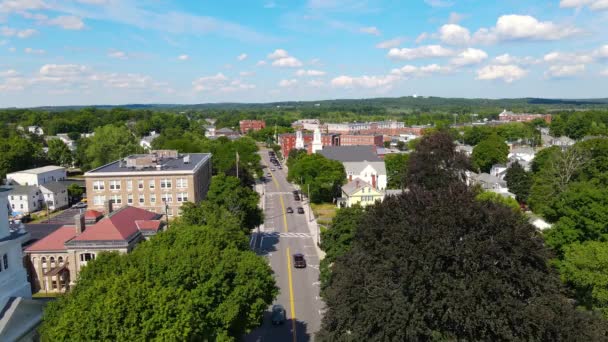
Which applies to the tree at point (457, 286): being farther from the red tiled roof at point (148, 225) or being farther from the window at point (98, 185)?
A: the window at point (98, 185)

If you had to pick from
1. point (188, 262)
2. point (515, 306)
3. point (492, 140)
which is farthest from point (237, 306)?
point (492, 140)

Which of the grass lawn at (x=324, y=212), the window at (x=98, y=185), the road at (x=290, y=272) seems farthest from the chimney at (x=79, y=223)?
the grass lawn at (x=324, y=212)

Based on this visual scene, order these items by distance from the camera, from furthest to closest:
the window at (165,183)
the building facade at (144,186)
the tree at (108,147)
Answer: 1. the tree at (108,147)
2. the window at (165,183)
3. the building facade at (144,186)

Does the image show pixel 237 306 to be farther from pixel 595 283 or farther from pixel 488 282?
pixel 595 283

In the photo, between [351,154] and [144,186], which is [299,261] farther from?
[351,154]

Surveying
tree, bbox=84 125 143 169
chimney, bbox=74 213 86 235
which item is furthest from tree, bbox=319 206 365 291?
tree, bbox=84 125 143 169

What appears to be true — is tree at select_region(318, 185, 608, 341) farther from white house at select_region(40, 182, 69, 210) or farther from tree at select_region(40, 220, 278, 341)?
white house at select_region(40, 182, 69, 210)

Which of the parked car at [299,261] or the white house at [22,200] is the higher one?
Result: the white house at [22,200]
